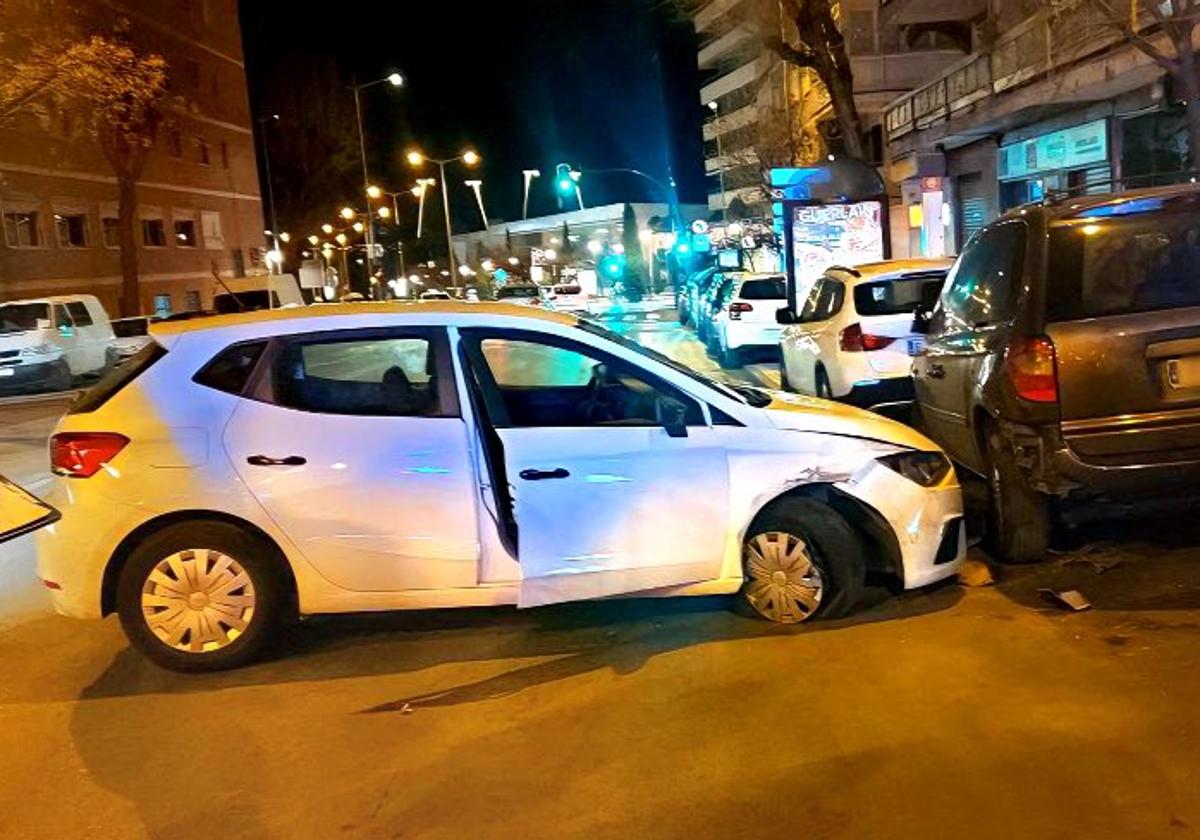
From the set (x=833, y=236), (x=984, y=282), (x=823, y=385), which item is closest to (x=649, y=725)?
(x=984, y=282)

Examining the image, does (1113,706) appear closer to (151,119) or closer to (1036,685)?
(1036,685)

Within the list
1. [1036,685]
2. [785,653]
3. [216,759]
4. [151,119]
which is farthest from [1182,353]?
[151,119]

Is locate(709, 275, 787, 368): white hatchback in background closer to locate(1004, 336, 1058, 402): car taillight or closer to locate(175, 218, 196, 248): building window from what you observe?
locate(1004, 336, 1058, 402): car taillight

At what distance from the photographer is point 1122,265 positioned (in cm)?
611

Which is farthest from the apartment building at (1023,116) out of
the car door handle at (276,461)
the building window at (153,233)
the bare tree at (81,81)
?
the building window at (153,233)

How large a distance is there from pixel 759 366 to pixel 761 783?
1625cm

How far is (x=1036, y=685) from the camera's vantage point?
485 cm

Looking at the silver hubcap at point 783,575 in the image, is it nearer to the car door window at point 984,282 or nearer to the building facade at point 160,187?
the car door window at point 984,282

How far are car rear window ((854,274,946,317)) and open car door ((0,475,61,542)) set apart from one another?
8552 millimetres

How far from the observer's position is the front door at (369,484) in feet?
18.0

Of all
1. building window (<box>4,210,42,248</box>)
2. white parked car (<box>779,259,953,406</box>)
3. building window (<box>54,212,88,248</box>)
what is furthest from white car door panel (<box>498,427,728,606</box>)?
building window (<box>54,212,88,248</box>)

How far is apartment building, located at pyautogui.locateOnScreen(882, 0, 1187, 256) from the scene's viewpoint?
15.9m

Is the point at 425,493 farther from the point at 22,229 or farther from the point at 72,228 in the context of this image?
the point at 72,228

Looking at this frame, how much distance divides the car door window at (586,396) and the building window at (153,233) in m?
43.5
